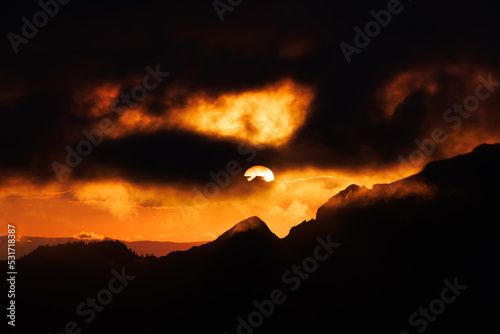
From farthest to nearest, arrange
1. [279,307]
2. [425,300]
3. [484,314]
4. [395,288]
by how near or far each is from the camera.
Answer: [279,307] → [395,288] → [425,300] → [484,314]

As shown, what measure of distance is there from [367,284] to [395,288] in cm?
1158

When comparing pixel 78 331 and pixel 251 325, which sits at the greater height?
pixel 78 331

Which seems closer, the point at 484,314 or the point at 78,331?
the point at 484,314

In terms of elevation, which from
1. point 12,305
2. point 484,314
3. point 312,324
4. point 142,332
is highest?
point 12,305

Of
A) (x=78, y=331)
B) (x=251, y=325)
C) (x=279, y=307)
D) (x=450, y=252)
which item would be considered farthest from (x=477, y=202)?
(x=78, y=331)

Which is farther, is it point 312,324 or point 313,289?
point 313,289

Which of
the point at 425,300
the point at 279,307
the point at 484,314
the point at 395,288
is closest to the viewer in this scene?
the point at 484,314

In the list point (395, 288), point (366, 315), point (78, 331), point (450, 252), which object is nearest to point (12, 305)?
point (78, 331)

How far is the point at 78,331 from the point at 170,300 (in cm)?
3485

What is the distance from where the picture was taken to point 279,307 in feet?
616

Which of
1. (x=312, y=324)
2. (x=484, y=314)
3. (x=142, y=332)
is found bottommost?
(x=484, y=314)

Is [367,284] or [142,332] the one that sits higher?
[142,332]

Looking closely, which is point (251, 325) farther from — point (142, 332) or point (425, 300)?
point (425, 300)

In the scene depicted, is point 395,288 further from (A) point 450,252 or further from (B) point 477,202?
(B) point 477,202
